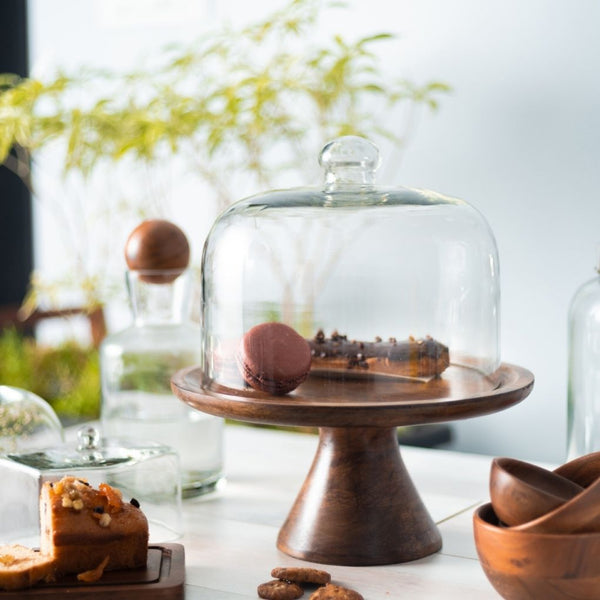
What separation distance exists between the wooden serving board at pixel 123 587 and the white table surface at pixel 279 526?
23 millimetres

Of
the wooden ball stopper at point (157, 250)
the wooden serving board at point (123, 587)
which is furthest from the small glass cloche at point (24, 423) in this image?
the wooden serving board at point (123, 587)

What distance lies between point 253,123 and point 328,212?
145 centimetres

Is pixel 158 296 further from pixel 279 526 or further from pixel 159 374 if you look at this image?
pixel 279 526

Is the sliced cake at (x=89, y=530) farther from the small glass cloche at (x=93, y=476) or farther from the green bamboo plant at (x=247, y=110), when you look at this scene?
the green bamboo plant at (x=247, y=110)

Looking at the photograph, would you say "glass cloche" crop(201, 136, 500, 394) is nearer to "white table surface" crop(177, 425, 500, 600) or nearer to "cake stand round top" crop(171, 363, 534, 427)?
"cake stand round top" crop(171, 363, 534, 427)

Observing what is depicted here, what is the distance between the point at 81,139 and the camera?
7.92 feet

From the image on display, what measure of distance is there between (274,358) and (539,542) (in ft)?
0.89

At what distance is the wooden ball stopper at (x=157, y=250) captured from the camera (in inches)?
42.3

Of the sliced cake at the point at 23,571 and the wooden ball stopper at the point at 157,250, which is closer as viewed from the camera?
the sliced cake at the point at 23,571

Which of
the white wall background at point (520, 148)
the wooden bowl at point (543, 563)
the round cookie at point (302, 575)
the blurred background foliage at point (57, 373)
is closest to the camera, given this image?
the wooden bowl at point (543, 563)

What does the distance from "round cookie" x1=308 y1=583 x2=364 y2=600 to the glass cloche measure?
0.57 ft

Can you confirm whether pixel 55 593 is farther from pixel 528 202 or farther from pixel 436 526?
pixel 528 202

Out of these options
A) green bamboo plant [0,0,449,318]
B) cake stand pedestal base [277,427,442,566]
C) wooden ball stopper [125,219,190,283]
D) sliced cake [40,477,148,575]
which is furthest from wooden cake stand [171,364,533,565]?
green bamboo plant [0,0,449,318]

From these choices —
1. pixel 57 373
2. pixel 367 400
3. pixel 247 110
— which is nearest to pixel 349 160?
pixel 367 400
